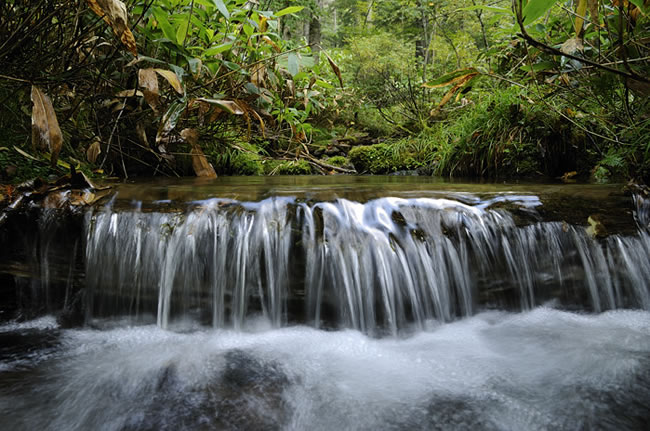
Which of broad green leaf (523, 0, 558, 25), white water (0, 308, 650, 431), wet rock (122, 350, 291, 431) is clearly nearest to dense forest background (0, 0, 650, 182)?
broad green leaf (523, 0, 558, 25)

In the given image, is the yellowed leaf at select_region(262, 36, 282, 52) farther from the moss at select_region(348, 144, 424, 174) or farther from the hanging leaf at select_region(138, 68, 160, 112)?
the moss at select_region(348, 144, 424, 174)

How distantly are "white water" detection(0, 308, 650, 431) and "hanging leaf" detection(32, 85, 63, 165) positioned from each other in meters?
0.99

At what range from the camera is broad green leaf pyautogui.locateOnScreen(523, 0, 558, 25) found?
1.16 meters

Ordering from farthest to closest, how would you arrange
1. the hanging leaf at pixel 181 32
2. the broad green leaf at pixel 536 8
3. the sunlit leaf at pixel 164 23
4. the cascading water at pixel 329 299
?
1. the hanging leaf at pixel 181 32
2. the sunlit leaf at pixel 164 23
3. the cascading water at pixel 329 299
4. the broad green leaf at pixel 536 8

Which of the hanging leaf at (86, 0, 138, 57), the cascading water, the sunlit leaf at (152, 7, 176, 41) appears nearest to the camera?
the cascading water

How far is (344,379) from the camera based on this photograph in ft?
4.95

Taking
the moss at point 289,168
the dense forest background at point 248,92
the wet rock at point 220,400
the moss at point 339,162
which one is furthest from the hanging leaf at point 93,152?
the moss at point 339,162

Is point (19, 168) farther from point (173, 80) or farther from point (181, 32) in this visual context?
point (181, 32)

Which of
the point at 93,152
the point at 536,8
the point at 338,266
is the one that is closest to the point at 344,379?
the point at 338,266

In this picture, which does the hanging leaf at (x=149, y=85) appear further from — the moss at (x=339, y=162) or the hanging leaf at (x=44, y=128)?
the moss at (x=339, y=162)

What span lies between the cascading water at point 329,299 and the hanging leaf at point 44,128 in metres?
0.38

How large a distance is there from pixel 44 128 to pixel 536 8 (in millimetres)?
2321

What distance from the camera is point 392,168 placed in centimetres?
621

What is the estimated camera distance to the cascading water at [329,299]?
1.50m
